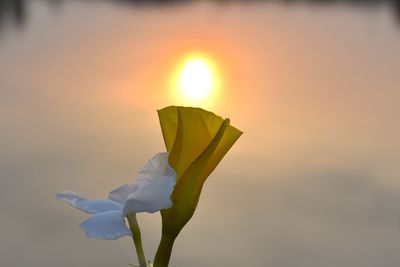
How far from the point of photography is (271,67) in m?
3.49

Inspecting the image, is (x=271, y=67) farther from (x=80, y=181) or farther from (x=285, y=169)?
(x=80, y=181)

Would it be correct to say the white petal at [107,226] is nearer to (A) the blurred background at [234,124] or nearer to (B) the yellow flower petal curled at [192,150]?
(B) the yellow flower petal curled at [192,150]

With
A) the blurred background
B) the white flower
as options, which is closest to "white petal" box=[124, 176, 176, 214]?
the white flower

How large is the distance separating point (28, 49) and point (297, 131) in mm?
1621

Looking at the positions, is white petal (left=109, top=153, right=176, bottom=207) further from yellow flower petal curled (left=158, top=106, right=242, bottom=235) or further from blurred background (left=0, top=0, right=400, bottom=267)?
blurred background (left=0, top=0, right=400, bottom=267)

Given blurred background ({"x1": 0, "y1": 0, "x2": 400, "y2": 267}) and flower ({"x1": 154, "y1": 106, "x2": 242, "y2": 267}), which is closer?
flower ({"x1": 154, "y1": 106, "x2": 242, "y2": 267})

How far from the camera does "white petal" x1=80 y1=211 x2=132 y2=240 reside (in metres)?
0.31

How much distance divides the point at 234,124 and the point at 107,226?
2.45 m

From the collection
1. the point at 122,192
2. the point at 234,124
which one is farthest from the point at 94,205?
the point at 234,124

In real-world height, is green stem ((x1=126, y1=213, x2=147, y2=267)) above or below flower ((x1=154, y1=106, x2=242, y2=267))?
below

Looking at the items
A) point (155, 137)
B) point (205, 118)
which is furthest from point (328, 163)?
point (205, 118)

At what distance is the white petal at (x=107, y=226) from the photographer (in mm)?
308

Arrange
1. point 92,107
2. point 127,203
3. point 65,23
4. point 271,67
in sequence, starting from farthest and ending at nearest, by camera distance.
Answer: point 65,23
point 271,67
point 92,107
point 127,203

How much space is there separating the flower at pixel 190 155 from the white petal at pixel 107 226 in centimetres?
3
